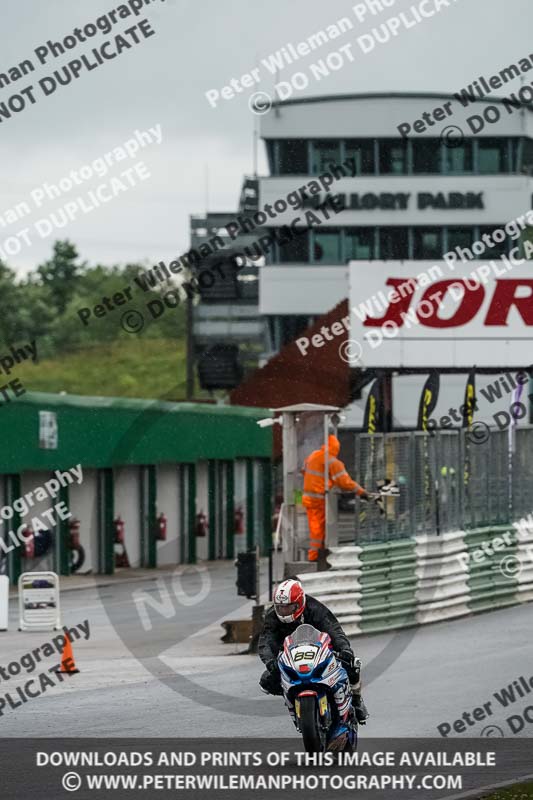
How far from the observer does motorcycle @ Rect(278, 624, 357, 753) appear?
11.2 m

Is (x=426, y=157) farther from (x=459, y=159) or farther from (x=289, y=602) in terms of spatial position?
(x=289, y=602)

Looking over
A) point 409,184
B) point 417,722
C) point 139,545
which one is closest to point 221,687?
point 417,722

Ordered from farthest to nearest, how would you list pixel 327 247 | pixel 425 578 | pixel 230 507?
1. pixel 327 247
2. pixel 230 507
3. pixel 425 578

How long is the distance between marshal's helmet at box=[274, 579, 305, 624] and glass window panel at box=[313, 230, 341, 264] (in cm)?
7243

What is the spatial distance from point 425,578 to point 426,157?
6546 centimetres

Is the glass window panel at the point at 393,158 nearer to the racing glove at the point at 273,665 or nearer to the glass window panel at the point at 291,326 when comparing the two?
the glass window panel at the point at 291,326

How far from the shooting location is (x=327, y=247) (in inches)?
3310

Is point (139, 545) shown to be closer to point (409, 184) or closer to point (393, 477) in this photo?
point (393, 477)

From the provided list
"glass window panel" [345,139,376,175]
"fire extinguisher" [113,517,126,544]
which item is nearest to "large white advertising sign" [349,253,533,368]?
"fire extinguisher" [113,517,126,544]

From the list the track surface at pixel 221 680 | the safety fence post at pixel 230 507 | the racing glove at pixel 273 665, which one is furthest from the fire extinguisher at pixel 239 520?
the racing glove at pixel 273 665

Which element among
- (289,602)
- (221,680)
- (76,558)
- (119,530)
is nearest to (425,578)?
(221,680)

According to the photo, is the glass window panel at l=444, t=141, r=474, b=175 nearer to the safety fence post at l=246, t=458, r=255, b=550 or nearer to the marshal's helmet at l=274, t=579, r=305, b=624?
the safety fence post at l=246, t=458, r=255, b=550

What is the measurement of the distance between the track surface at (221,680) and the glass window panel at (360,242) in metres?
60.1

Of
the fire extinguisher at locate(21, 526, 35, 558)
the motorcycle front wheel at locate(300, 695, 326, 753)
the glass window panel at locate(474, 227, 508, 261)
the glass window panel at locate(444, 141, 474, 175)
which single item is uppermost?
the glass window panel at locate(444, 141, 474, 175)
